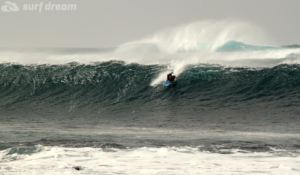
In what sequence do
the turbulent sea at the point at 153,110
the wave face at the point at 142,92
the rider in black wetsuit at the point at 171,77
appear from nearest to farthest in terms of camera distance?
the turbulent sea at the point at 153,110 < the wave face at the point at 142,92 < the rider in black wetsuit at the point at 171,77

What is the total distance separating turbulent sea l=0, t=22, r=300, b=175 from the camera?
9023mm

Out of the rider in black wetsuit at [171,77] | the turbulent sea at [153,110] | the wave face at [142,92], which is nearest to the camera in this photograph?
the turbulent sea at [153,110]

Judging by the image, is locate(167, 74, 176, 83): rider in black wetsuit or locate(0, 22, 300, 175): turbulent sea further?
locate(167, 74, 176, 83): rider in black wetsuit

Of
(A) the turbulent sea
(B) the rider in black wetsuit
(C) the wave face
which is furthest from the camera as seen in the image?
(B) the rider in black wetsuit

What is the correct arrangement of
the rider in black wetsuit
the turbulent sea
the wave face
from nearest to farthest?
1. the turbulent sea
2. the wave face
3. the rider in black wetsuit

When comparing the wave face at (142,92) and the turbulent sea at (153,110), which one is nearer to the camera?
the turbulent sea at (153,110)

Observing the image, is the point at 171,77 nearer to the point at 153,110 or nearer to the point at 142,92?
the point at 142,92

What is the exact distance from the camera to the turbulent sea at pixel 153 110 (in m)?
9.02

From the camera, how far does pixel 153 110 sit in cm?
1622

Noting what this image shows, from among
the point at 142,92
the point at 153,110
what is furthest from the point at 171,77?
the point at 153,110

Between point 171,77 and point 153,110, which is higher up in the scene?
point 171,77

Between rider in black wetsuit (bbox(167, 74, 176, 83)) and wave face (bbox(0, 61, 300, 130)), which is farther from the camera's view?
rider in black wetsuit (bbox(167, 74, 176, 83))

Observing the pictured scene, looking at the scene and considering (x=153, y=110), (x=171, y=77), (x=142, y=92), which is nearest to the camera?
(x=153, y=110)

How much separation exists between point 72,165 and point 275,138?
21.5 ft
